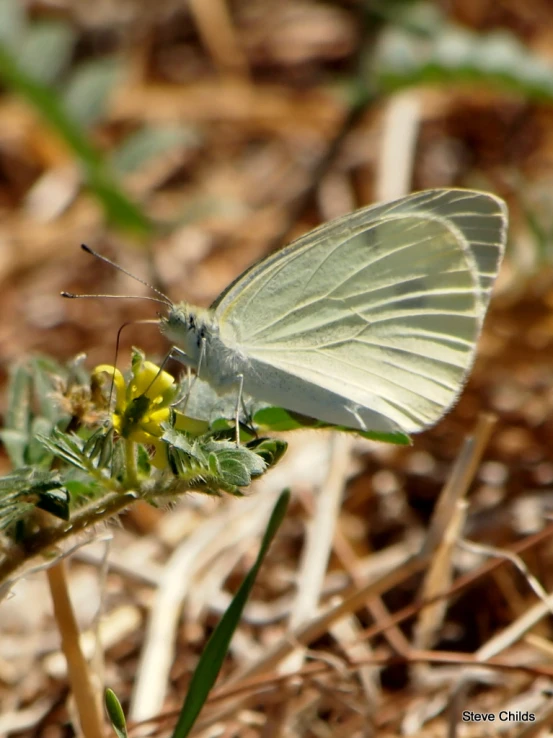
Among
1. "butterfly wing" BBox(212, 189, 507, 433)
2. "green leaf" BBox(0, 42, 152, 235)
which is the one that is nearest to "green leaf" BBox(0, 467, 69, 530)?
"butterfly wing" BBox(212, 189, 507, 433)

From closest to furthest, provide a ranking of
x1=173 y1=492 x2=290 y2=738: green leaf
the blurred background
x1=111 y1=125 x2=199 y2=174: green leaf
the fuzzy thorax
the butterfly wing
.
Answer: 1. x1=173 y1=492 x2=290 y2=738: green leaf
2. the fuzzy thorax
3. the butterfly wing
4. the blurred background
5. x1=111 y1=125 x2=199 y2=174: green leaf

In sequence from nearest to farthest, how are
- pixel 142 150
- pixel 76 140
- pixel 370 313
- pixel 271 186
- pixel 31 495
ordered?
pixel 31 495 → pixel 370 313 → pixel 76 140 → pixel 142 150 → pixel 271 186

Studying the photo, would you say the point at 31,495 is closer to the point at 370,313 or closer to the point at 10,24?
the point at 370,313

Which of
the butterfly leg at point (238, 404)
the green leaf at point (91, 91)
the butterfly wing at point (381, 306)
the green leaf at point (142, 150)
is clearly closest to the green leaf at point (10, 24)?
the green leaf at point (91, 91)

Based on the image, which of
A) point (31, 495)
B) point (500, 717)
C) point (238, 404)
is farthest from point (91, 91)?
point (500, 717)

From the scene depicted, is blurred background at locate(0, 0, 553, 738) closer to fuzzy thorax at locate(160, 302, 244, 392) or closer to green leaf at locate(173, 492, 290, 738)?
green leaf at locate(173, 492, 290, 738)

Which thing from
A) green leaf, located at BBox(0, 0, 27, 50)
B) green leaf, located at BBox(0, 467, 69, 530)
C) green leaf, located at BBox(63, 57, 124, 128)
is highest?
green leaf, located at BBox(0, 0, 27, 50)
